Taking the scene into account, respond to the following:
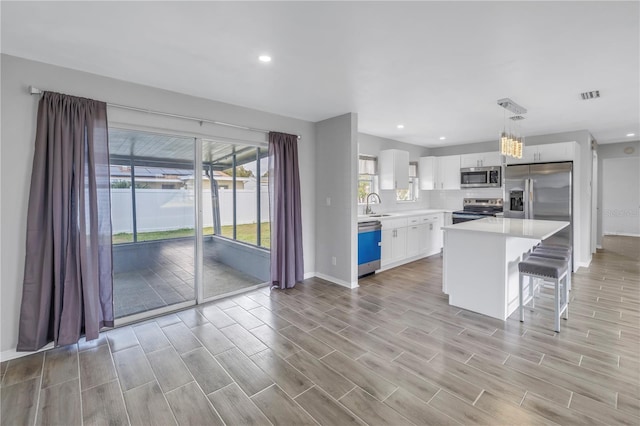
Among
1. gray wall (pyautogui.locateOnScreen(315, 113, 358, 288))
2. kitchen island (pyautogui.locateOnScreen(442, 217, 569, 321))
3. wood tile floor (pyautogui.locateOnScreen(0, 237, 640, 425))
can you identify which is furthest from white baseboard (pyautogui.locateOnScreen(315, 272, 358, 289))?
kitchen island (pyautogui.locateOnScreen(442, 217, 569, 321))

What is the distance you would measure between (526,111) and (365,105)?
229 cm

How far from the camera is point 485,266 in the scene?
331cm

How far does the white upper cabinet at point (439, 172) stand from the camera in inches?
268

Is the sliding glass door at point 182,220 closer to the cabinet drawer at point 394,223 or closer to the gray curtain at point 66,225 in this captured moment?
the gray curtain at point 66,225

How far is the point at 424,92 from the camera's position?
350 cm

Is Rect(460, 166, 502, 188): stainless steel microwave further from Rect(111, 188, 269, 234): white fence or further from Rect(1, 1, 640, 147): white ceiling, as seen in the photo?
Rect(111, 188, 269, 234): white fence

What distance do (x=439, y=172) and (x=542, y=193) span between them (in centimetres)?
224

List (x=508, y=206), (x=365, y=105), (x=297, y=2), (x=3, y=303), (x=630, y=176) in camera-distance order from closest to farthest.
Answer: (x=297, y=2) < (x=3, y=303) < (x=365, y=105) < (x=508, y=206) < (x=630, y=176)

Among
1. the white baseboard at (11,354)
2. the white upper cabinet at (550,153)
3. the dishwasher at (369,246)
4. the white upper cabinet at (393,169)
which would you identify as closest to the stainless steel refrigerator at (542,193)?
the white upper cabinet at (550,153)

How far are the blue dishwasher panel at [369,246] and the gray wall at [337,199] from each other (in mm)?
289

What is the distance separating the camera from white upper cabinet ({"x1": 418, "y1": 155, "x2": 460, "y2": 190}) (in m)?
6.81

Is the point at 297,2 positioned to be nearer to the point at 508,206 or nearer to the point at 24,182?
the point at 24,182

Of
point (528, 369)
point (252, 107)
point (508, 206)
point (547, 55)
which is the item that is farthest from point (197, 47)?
point (508, 206)

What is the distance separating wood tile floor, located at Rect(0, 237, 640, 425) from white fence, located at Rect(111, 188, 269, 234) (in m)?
1.07
